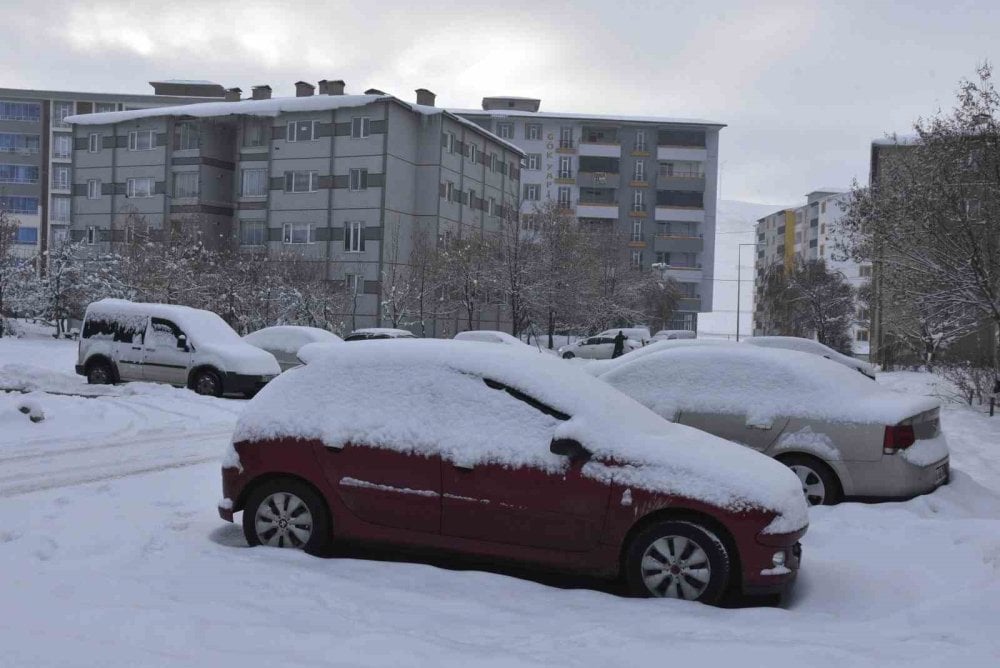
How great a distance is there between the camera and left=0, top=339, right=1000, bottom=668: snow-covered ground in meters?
4.14

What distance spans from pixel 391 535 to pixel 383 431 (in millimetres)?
701

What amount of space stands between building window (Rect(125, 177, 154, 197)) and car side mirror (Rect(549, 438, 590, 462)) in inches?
2253

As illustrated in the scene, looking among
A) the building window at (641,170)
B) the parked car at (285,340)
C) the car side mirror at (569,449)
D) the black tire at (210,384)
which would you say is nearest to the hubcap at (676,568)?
the car side mirror at (569,449)

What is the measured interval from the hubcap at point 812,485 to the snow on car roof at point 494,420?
2.32 meters

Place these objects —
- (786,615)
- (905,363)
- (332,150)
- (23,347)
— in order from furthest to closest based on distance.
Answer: (332,150), (905,363), (23,347), (786,615)

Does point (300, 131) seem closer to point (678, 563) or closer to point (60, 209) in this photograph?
point (60, 209)

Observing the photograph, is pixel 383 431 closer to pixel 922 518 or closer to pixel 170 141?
pixel 922 518

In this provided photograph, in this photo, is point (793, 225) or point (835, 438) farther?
point (793, 225)

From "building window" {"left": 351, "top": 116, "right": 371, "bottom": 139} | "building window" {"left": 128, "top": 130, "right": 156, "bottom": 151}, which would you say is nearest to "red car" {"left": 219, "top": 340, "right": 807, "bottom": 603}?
"building window" {"left": 351, "top": 116, "right": 371, "bottom": 139}

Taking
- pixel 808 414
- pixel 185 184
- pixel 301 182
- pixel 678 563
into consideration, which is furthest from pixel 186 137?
pixel 678 563

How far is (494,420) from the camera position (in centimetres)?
575

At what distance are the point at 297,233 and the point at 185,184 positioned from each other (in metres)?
9.14

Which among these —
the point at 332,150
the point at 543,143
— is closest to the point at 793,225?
the point at 543,143

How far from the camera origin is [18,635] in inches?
163
